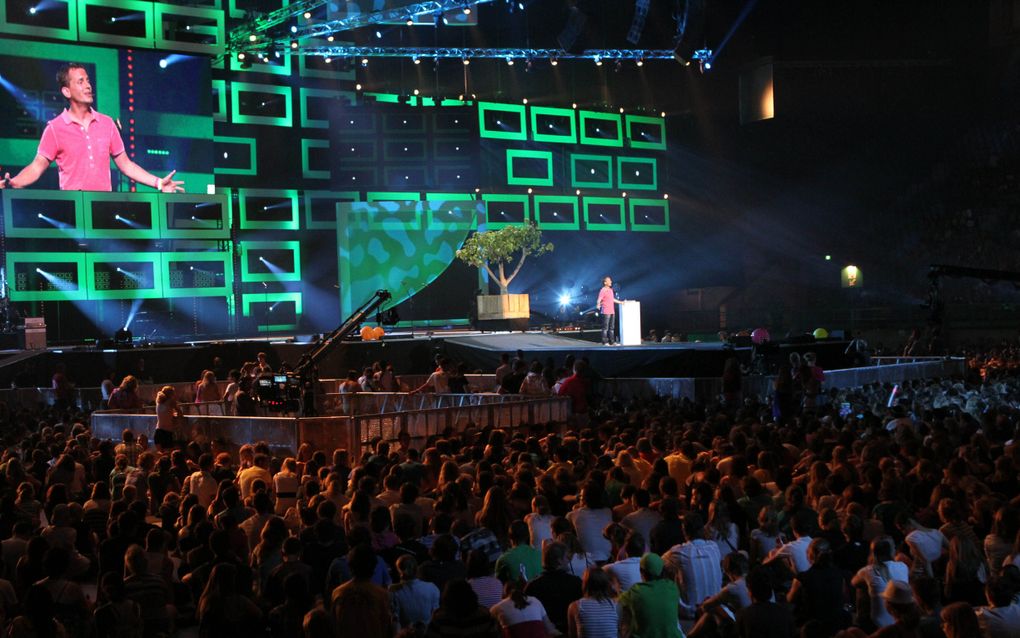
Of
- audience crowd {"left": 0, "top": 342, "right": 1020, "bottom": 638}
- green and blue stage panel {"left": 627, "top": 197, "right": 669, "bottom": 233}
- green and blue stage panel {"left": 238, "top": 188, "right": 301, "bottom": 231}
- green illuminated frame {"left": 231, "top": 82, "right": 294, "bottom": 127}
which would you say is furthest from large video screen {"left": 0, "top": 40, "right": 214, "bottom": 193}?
audience crowd {"left": 0, "top": 342, "right": 1020, "bottom": 638}

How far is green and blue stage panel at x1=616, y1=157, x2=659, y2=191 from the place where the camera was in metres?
38.2

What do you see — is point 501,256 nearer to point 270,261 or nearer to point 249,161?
point 270,261

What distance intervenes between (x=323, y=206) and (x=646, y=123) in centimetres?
1265

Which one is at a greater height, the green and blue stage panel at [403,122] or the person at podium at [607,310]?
the green and blue stage panel at [403,122]

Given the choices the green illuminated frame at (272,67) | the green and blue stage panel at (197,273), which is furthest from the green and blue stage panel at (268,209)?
the green illuminated frame at (272,67)

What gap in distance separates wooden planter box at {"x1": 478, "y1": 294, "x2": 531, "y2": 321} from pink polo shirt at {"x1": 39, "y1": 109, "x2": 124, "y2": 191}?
10331mm

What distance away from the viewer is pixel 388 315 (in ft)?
54.4

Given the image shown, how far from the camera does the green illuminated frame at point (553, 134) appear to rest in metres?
36.3

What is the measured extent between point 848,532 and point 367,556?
123 inches

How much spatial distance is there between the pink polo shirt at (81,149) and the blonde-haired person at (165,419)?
1568 centimetres

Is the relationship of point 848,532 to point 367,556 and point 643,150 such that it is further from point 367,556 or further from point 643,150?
point 643,150

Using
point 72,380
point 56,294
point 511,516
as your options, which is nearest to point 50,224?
point 56,294

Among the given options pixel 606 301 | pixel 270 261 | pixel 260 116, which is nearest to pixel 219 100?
pixel 260 116

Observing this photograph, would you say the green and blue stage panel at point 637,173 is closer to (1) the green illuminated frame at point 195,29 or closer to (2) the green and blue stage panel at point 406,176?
(2) the green and blue stage panel at point 406,176
